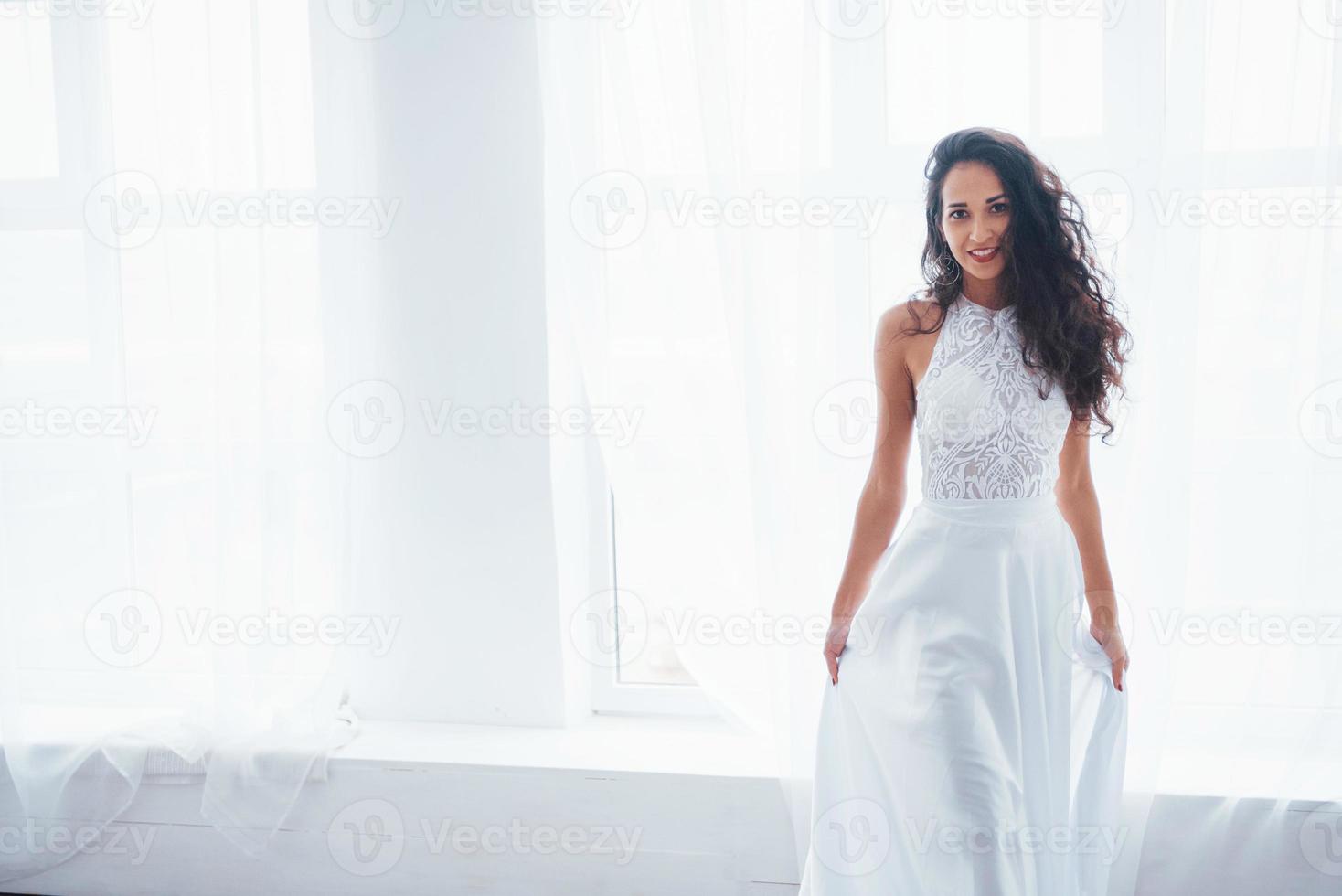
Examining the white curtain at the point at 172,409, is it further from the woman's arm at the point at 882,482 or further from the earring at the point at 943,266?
the earring at the point at 943,266

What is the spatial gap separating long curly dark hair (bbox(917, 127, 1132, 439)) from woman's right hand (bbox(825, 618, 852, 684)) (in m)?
0.48

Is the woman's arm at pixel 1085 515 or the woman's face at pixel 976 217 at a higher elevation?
the woman's face at pixel 976 217

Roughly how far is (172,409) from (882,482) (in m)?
1.51

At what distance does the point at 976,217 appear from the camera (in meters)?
1.60

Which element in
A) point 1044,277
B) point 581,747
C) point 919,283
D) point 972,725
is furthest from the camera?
point 581,747

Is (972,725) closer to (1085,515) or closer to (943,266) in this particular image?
(1085,515)

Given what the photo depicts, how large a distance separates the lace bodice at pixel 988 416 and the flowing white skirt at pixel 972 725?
0.12 feet

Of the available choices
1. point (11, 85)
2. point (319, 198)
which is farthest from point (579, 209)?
point (11, 85)

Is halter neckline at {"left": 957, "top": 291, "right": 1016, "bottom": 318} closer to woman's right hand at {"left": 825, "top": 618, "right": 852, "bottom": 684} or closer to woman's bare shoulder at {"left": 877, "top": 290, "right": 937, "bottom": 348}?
woman's bare shoulder at {"left": 877, "top": 290, "right": 937, "bottom": 348}

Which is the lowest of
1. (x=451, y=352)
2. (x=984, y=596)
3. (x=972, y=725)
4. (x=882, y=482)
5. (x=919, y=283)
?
(x=972, y=725)

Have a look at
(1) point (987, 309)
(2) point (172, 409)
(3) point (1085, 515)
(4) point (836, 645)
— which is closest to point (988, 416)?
(1) point (987, 309)

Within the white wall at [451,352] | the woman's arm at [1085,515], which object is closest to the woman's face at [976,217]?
the woman's arm at [1085,515]

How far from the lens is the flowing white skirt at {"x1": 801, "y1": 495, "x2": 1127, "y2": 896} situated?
1.50m

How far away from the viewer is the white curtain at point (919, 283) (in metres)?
1.88
